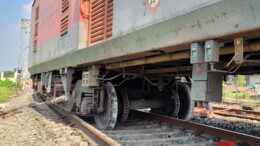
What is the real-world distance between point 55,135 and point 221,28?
4.40 meters

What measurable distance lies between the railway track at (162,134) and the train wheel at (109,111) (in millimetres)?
205

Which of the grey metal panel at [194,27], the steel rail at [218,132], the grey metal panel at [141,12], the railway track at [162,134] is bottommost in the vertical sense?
the railway track at [162,134]

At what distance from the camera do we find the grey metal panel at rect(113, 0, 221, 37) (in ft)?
11.0

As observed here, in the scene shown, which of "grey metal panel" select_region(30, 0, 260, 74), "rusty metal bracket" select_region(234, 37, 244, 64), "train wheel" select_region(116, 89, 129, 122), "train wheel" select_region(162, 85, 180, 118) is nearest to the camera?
"grey metal panel" select_region(30, 0, 260, 74)

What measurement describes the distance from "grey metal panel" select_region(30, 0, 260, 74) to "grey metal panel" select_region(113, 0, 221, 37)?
0.09m

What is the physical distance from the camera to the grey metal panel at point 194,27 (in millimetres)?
2662

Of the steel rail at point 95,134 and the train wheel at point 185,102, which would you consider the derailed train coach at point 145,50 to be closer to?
the train wheel at point 185,102

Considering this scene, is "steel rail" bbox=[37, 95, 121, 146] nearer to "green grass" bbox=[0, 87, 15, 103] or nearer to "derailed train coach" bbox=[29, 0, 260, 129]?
"derailed train coach" bbox=[29, 0, 260, 129]

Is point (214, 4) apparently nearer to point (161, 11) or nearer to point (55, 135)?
point (161, 11)

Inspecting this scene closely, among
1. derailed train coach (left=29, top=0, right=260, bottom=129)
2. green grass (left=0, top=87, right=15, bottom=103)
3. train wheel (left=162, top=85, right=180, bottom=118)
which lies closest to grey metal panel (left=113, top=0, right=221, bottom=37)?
derailed train coach (left=29, top=0, right=260, bottom=129)

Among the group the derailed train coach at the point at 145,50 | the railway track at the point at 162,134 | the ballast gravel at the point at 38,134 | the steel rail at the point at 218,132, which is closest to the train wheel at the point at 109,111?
the derailed train coach at the point at 145,50

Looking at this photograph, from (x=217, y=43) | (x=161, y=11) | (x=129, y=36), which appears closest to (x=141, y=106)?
(x=129, y=36)

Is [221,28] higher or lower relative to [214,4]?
lower

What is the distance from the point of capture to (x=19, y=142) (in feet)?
18.9
